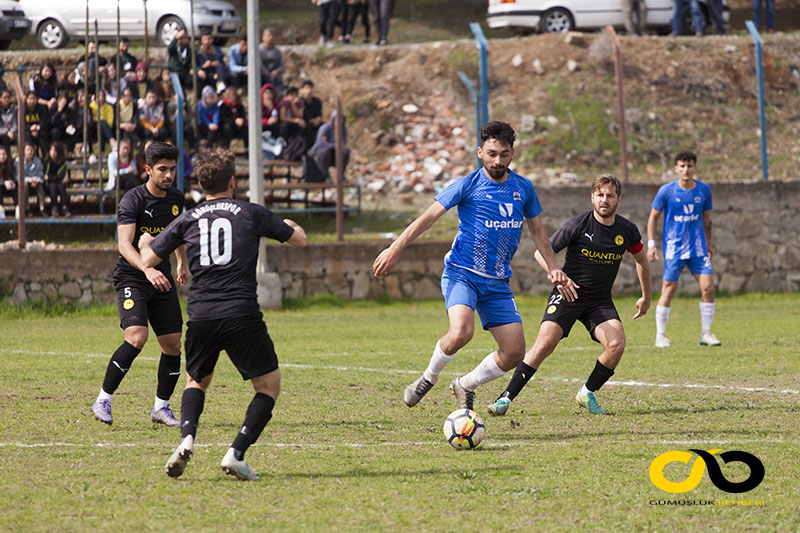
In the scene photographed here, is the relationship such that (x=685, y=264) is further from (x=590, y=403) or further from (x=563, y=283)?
(x=563, y=283)

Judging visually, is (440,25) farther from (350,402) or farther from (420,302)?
(350,402)

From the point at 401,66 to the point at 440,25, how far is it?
767 cm

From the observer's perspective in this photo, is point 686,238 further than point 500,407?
Yes

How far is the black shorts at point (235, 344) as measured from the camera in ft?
18.9

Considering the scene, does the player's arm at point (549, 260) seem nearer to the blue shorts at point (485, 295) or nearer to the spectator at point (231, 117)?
the blue shorts at point (485, 295)

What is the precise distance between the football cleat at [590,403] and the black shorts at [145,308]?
297cm

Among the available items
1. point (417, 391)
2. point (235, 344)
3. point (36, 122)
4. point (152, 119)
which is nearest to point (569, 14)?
point (152, 119)

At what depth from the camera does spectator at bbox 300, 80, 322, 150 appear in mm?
18547

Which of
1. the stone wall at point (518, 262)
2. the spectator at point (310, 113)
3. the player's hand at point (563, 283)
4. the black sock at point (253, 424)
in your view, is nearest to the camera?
the black sock at point (253, 424)

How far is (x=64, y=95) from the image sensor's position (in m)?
17.9

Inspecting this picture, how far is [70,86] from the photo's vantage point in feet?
59.1

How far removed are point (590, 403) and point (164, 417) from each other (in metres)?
3.04

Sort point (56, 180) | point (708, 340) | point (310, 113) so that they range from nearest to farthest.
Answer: point (708, 340) → point (56, 180) → point (310, 113)

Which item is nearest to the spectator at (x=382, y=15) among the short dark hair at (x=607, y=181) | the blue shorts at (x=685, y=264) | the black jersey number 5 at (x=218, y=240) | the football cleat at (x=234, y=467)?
the blue shorts at (x=685, y=264)
